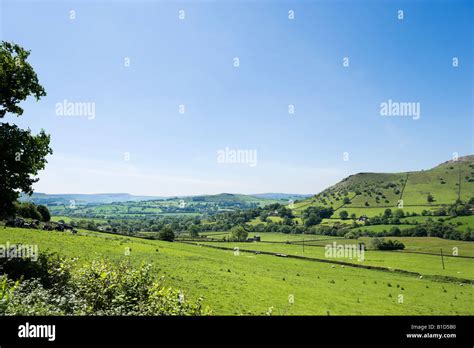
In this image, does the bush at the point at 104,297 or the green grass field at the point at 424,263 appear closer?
the bush at the point at 104,297

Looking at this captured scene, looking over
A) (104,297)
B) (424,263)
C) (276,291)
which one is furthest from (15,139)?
(424,263)

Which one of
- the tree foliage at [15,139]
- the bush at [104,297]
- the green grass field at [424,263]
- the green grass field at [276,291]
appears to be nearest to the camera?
the bush at [104,297]

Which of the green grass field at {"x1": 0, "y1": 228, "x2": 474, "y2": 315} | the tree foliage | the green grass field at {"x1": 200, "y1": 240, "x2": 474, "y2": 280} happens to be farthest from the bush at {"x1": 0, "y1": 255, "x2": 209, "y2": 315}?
the green grass field at {"x1": 200, "y1": 240, "x2": 474, "y2": 280}

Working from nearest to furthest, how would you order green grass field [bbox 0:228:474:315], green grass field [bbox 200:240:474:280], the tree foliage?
1. the tree foliage
2. green grass field [bbox 0:228:474:315]
3. green grass field [bbox 200:240:474:280]

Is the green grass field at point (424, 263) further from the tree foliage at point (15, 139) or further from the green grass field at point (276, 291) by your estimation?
the tree foliage at point (15, 139)

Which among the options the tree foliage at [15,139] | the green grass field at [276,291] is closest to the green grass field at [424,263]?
the green grass field at [276,291]

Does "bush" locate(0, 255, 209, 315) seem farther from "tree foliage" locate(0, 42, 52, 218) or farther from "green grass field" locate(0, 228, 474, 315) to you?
"tree foliage" locate(0, 42, 52, 218)

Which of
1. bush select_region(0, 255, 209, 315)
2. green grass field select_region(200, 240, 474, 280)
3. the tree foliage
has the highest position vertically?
the tree foliage
